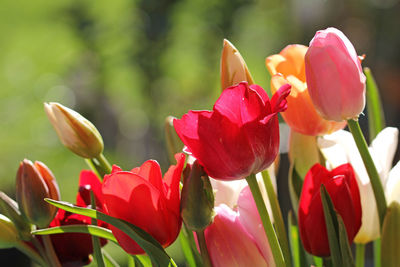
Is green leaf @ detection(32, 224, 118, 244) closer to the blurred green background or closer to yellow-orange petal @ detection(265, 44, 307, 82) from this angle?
yellow-orange petal @ detection(265, 44, 307, 82)

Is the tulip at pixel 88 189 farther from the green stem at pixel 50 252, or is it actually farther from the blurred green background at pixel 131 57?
the blurred green background at pixel 131 57

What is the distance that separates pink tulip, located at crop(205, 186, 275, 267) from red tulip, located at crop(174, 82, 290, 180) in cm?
3

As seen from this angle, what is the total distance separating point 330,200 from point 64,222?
116mm

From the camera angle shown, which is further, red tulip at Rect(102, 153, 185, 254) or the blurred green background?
the blurred green background

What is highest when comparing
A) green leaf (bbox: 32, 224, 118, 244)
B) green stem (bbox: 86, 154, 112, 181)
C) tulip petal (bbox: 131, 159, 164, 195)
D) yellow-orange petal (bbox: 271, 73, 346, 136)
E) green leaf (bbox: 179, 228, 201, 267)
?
yellow-orange petal (bbox: 271, 73, 346, 136)

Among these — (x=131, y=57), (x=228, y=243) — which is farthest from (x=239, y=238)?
(x=131, y=57)

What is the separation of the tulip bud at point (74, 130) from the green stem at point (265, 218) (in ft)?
0.26

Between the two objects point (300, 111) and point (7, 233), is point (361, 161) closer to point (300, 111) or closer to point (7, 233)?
point (300, 111)

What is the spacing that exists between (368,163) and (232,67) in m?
0.06

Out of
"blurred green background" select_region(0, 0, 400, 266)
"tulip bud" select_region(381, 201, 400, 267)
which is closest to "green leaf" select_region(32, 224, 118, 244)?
"tulip bud" select_region(381, 201, 400, 267)

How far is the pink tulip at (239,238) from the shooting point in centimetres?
23

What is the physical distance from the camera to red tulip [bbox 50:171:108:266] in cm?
26

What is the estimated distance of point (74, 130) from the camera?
0.25 metres

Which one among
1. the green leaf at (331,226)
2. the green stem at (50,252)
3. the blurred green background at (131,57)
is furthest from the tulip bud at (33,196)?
the blurred green background at (131,57)
